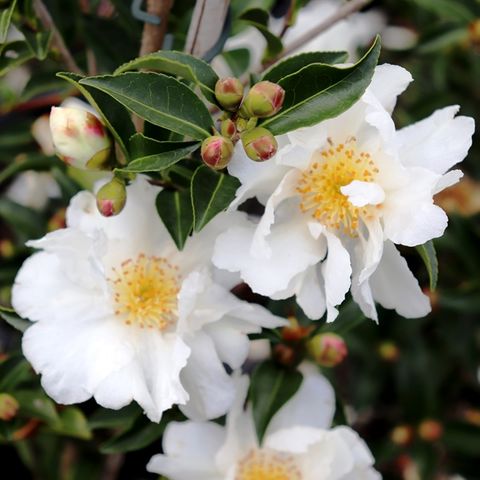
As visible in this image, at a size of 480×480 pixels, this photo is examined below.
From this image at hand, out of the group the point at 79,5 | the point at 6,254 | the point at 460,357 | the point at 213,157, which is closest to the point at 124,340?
the point at 213,157

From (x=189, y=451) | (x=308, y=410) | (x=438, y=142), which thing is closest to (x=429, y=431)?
(x=308, y=410)

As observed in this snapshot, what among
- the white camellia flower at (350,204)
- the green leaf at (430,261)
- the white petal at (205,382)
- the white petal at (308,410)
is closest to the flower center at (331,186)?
the white camellia flower at (350,204)

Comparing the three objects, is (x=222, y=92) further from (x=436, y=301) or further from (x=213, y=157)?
(x=436, y=301)

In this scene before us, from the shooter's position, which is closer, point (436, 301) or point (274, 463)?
point (274, 463)

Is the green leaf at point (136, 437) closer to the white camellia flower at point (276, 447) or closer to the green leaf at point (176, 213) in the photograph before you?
the white camellia flower at point (276, 447)

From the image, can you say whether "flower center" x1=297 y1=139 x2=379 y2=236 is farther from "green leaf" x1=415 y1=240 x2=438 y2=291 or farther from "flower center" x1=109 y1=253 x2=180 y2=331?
"flower center" x1=109 y1=253 x2=180 y2=331

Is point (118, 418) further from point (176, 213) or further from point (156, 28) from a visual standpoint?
point (156, 28)
